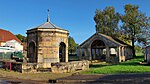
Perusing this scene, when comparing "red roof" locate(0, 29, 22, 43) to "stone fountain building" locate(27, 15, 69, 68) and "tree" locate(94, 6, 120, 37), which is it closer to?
"tree" locate(94, 6, 120, 37)

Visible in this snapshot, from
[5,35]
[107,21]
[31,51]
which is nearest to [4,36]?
[5,35]

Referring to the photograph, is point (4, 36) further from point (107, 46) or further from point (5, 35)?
point (107, 46)

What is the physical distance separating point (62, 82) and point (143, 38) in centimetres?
3895

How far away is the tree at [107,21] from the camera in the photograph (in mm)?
58156

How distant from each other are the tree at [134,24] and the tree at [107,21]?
19.6 feet

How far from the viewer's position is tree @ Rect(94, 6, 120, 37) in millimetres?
58156

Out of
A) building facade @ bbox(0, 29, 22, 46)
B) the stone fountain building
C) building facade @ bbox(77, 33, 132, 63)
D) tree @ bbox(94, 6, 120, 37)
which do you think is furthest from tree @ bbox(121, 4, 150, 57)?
building facade @ bbox(0, 29, 22, 46)

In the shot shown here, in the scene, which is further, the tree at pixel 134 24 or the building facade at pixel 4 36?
the building facade at pixel 4 36

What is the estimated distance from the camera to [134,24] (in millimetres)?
50812

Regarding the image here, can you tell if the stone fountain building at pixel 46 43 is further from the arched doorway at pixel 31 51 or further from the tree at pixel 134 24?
the tree at pixel 134 24

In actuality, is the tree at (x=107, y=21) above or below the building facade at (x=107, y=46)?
above

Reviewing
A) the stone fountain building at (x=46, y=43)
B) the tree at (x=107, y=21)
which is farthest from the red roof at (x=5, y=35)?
the stone fountain building at (x=46, y=43)

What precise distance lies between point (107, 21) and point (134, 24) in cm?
953

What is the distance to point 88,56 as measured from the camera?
138ft
